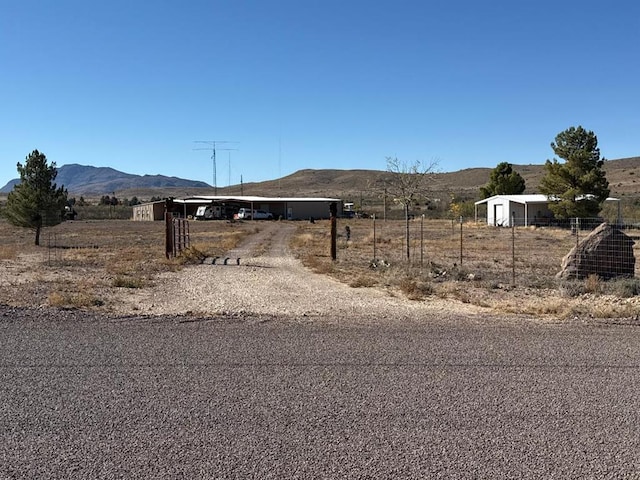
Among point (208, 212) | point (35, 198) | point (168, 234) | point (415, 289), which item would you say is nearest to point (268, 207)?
point (208, 212)

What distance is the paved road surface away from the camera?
4289 mm

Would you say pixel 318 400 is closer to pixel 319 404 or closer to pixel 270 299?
pixel 319 404

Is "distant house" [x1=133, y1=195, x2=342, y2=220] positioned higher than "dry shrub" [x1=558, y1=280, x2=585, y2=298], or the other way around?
"distant house" [x1=133, y1=195, x2=342, y2=220]

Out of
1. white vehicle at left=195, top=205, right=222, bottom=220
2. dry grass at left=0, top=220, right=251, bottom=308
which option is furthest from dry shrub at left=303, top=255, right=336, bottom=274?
white vehicle at left=195, top=205, right=222, bottom=220

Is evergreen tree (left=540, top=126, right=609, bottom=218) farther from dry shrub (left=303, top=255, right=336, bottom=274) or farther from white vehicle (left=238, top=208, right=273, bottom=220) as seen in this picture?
white vehicle (left=238, top=208, right=273, bottom=220)

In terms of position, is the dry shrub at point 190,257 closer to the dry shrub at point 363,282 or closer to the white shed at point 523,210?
the dry shrub at point 363,282

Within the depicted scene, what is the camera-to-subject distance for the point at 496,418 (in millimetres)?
5145

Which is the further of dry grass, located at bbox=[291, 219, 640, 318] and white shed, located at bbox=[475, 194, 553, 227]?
white shed, located at bbox=[475, 194, 553, 227]

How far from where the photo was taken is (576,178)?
4728 cm

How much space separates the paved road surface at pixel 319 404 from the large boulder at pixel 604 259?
25.3ft

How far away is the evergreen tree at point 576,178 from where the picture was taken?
46781mm

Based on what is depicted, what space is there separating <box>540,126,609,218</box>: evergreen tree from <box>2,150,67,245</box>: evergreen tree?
3296 centimetres

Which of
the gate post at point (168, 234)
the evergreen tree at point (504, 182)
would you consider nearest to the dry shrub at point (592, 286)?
the gate post at point (168, 234)

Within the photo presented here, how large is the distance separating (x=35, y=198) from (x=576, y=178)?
3516 cm
